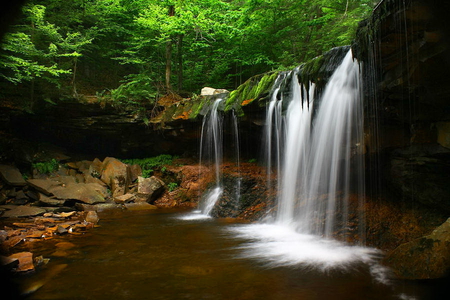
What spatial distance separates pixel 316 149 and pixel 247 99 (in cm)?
354

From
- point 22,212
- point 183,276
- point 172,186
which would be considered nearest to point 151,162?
point 172,186

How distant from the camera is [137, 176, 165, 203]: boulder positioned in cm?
1136

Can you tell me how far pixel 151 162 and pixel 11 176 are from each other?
20.4 ft

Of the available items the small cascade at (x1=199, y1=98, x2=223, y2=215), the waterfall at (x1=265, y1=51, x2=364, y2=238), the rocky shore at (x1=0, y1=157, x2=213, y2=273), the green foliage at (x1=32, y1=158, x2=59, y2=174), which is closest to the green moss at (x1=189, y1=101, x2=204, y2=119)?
the small cascade at (x1=199, y1=98, x2=223, y2=215)

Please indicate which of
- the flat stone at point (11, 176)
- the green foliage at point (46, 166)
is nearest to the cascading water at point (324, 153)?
the flat stone at point (11, 176)

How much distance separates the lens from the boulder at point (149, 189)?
11.4 metres

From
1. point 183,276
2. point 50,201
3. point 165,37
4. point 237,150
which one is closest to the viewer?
point 183,276

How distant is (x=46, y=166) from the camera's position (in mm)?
12070

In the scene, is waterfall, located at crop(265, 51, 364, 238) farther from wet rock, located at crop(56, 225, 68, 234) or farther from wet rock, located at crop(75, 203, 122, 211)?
wet rock, located at crop(75, 203, 122, 211)

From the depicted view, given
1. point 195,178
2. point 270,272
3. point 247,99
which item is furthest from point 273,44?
point 270,272

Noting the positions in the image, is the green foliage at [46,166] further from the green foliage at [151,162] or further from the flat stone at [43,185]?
the green foliage at [151,162]

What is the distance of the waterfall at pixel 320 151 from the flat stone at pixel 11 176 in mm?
10550

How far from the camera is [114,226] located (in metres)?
7.39

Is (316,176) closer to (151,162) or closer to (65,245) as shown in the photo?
(65,245)
